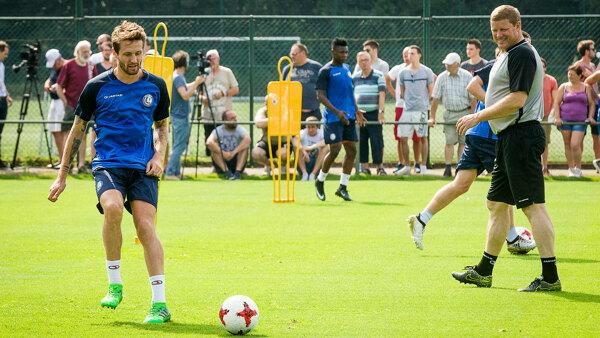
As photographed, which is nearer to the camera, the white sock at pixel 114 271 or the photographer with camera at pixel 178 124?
the white sock at pixel 114 271

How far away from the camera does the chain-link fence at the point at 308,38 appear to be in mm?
23500

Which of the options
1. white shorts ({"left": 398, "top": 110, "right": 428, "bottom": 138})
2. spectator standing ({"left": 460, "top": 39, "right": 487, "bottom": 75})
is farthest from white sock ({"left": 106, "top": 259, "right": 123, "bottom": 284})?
white shorts ({"left": 398, "top": 110, "right": 428, "bottom": 138})

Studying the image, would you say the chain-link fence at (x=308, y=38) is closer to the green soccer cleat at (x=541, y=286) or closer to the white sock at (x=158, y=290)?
the green soccer cleat at (x=541, y=286)

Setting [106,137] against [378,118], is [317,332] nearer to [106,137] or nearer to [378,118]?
[106,137]

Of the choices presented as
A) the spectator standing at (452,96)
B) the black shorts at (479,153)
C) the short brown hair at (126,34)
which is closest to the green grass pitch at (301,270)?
the black shorts at (479,153)

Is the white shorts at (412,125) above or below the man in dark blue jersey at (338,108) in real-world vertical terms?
below

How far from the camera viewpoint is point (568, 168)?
20344mm

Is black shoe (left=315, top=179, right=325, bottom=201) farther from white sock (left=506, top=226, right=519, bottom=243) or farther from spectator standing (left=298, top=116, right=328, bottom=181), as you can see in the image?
white sock (left=506, top=226, right=519, bottom=243)

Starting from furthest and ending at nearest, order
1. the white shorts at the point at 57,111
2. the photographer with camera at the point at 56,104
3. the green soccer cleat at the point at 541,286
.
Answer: the white shorts at the point at 57,111 < the photographer with camera at the point at 56,104 < the green soccer cleat at the point at 541,286

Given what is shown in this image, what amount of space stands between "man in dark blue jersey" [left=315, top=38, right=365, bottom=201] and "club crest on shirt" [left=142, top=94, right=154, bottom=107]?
8398 mm

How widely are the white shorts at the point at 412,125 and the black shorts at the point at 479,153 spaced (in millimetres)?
9765

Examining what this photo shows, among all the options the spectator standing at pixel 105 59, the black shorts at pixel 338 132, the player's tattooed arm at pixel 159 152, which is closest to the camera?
the player's tattooed arm at pixel 159 152

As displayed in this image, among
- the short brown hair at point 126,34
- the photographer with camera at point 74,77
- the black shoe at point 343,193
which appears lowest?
the black shoe at point 343,193

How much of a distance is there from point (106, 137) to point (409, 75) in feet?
43.0
